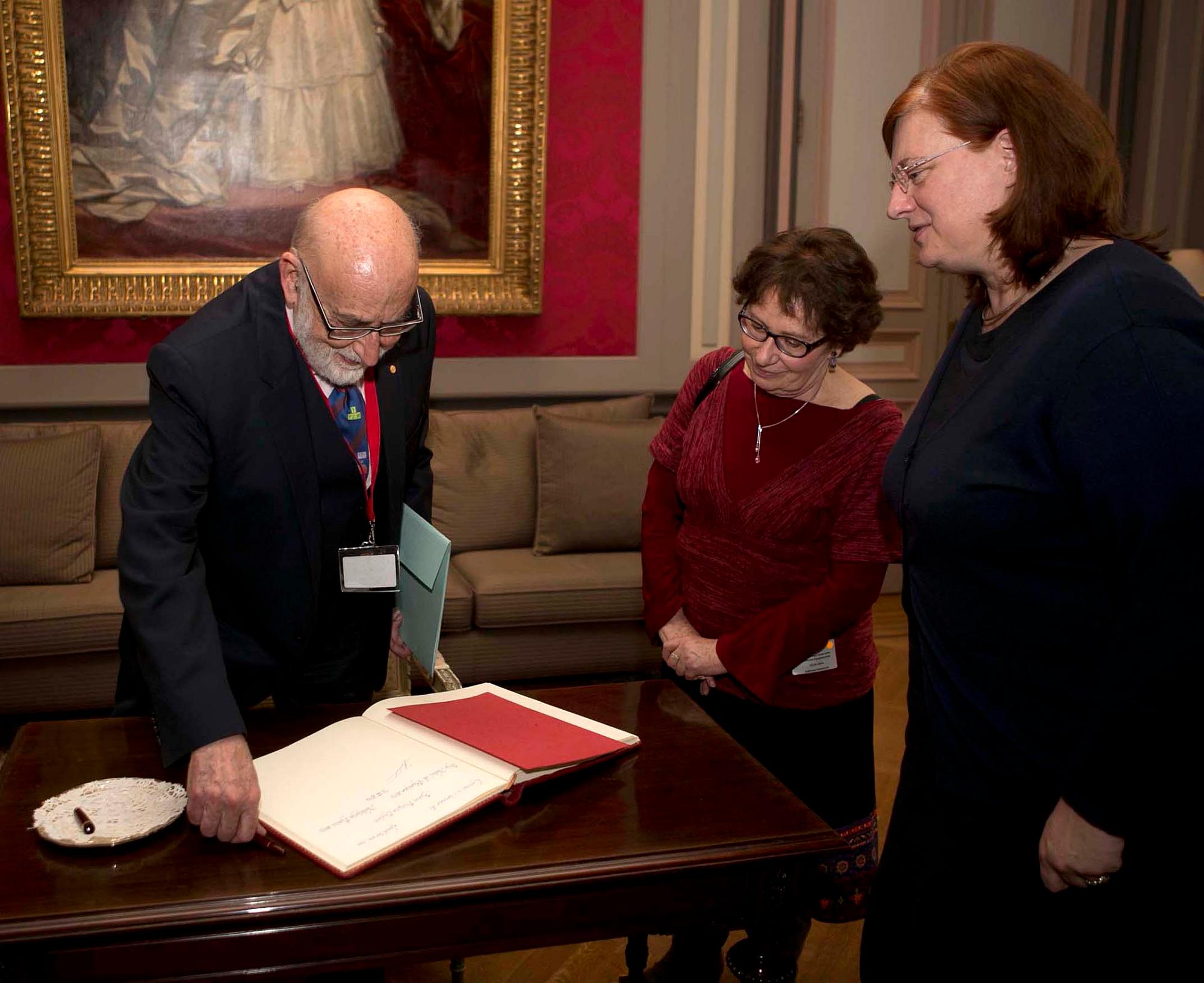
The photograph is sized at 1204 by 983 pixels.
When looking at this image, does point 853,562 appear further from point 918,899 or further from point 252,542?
point 252,542

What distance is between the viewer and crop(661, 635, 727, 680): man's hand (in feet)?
7.18

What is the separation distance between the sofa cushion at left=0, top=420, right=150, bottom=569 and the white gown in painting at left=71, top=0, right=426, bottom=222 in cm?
87

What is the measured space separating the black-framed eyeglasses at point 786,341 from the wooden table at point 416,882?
32.1 inches

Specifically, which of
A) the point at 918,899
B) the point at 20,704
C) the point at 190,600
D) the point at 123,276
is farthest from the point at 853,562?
the point at 123,276

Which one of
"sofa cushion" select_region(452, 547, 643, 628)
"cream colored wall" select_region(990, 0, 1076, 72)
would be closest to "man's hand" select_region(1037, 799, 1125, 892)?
"sofa cushion" select_region(452, 547, 643, 628)

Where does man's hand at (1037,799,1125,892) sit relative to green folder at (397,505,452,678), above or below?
below

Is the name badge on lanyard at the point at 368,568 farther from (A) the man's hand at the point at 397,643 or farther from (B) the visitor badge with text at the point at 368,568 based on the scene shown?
(A) the man's hand at the point at 397,643

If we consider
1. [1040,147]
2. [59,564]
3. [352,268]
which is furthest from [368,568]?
[59,564]

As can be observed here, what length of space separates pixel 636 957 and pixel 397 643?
0.73m

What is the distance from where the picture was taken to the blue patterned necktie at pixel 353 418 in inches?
76.3

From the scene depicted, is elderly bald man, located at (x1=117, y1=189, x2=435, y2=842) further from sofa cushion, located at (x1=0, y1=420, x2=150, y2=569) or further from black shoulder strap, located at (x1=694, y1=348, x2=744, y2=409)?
sofa cushion, located at (x1=0, y1=420, x2=150, y2=569)

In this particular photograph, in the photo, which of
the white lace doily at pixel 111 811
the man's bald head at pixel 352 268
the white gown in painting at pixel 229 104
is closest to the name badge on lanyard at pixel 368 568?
the man's bald head at pixel 352 268

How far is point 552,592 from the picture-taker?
13.7 feet

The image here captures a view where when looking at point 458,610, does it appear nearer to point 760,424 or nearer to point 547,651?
point 547,651
